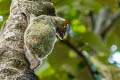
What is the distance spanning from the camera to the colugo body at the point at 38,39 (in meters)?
0.52

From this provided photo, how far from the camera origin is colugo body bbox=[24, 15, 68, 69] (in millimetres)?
519

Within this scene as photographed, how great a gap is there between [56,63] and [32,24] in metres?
1.15

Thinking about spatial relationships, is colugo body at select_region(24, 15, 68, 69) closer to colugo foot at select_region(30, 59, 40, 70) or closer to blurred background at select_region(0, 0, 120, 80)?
colugo foot at select_region(30, 59, 40, 70)

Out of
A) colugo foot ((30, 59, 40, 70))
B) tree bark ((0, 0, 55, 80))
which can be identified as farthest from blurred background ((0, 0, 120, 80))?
colugo foot ((30, 59, 40, 70))

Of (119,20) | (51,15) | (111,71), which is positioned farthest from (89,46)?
(51,15)

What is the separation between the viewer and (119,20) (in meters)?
2.18

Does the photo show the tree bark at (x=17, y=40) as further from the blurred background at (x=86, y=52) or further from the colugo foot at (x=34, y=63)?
the blurred background at (x=86, y=52)

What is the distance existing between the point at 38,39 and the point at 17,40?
0.07 m

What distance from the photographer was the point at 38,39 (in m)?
0.52

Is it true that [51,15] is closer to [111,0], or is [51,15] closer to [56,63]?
[56,63]

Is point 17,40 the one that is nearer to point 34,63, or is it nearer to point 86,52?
point 34,63

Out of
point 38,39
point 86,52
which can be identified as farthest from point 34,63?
point 86,52

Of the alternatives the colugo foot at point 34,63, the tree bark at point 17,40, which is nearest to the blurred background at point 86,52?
the tree bark at point 17,40

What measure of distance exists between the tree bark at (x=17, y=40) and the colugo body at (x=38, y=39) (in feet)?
0.06
